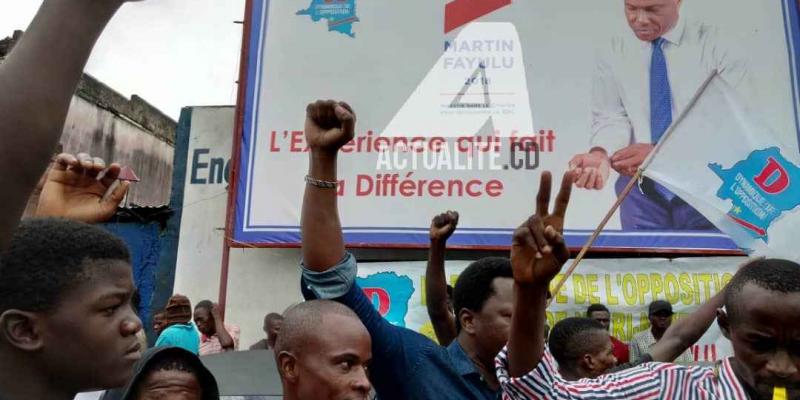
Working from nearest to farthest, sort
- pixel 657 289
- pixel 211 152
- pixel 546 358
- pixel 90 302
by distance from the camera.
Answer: pixel 90 302 < pixel 546 358 < pixel 657 289 < pixel 211 152

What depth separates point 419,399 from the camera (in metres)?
1.94

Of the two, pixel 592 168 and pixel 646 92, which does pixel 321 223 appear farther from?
pixel 646 92

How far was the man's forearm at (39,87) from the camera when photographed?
95 centimetres

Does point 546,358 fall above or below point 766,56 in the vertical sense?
below

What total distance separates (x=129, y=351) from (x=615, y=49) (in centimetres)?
756

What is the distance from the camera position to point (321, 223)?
190cm

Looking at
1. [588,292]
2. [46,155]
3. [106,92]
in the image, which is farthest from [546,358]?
[106,92]

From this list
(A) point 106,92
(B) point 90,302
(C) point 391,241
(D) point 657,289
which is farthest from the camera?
(A) point 106,92

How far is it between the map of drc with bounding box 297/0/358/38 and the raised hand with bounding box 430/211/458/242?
19.9 feet

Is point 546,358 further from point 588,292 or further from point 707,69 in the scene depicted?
point 707,69

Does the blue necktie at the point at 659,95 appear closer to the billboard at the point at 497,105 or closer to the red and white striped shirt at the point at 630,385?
the billboard at the point at 497,105

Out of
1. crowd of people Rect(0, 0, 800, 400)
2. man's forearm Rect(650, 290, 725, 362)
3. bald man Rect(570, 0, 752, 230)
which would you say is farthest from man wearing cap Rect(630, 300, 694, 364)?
crowd of people Rect(0, 0, 800, 400)

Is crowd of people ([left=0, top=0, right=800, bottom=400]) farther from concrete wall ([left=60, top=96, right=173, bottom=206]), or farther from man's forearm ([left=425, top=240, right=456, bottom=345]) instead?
concrete wall ([left=60, top=96, right=173, bottom=206])

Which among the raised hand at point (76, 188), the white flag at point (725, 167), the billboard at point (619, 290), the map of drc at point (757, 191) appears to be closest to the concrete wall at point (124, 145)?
the billboard at point (619, 290)
